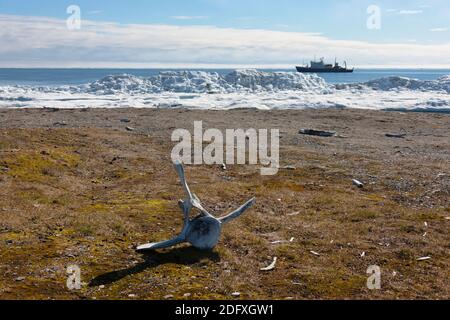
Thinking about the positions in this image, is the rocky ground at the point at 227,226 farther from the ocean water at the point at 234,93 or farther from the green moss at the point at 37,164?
the ocean water at the point at 234,93

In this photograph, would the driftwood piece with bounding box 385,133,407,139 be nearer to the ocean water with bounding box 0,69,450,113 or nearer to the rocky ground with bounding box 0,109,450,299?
the rocky ground with bounding box 0,109,450,299

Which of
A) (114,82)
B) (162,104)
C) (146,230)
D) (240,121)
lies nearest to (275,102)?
(162,104)

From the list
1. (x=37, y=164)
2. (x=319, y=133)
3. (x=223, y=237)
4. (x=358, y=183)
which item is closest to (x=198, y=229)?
(x=223, y=237)

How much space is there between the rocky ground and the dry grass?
6 cm

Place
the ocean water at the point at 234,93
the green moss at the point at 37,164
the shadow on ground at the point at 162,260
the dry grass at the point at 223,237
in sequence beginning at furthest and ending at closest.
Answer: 1. the ocean water at the point at 234,93
2. the green moss at the point at 37,164
3. the shadow on ground at the point at 162,260
4. the dry grass at the point at 223,237

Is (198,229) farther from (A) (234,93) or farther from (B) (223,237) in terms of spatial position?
(A) (234,93)

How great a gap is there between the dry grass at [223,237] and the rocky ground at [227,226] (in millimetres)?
56

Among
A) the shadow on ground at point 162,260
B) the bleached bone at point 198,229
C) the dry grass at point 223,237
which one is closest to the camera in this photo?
the dry grass at point 223,237

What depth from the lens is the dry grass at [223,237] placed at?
1224 cm

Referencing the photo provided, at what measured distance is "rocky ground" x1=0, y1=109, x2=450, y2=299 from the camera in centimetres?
1234

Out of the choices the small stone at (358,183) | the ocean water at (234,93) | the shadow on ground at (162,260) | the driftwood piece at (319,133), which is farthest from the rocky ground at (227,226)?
the ocean water at (234,93)

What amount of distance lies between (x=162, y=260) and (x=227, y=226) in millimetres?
4096

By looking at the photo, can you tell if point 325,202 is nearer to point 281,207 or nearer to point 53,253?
point 281,207

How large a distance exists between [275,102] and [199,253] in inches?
3061
